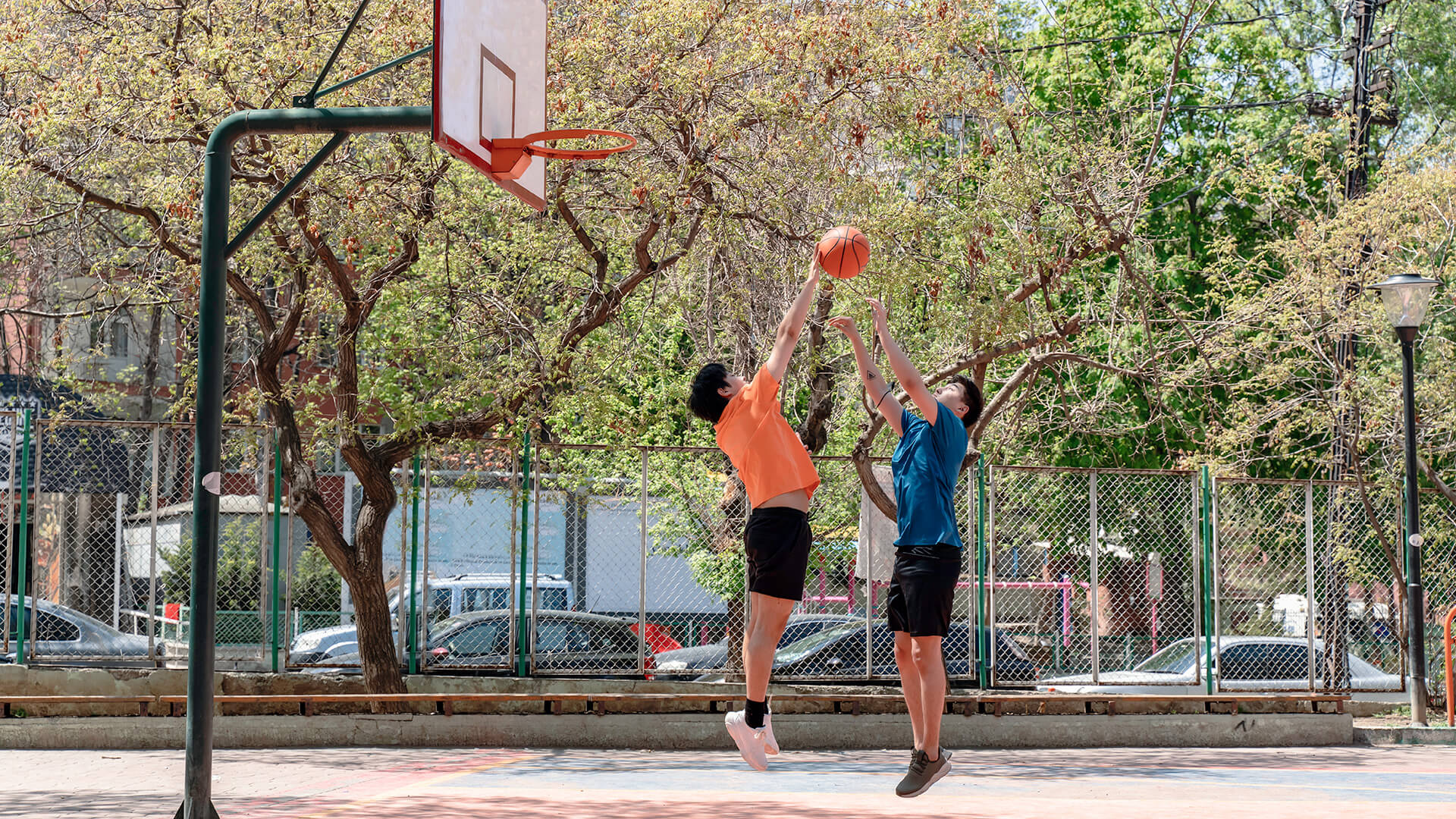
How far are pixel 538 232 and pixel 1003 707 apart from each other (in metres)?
6.53

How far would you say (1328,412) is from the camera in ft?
57.1

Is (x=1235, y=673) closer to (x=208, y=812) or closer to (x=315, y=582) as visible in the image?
(x=208, y=812)

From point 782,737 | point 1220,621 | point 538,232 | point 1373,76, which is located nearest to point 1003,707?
point 782,737

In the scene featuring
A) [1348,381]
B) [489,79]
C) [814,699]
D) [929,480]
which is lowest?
[814,699]

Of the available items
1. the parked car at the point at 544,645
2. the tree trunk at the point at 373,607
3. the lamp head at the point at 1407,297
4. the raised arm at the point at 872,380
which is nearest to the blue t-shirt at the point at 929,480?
the raised arm at the point at 872,380

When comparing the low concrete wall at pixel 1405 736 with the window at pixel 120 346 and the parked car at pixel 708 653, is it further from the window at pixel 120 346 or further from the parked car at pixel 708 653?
the window at pixel 120 346

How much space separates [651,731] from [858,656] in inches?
104

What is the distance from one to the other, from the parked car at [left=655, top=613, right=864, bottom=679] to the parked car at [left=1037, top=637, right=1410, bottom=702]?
7.85 feet

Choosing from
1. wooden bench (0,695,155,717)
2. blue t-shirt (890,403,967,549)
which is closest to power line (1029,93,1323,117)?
blue t-shirt (890,403,967,549)

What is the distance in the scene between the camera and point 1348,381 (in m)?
17.2

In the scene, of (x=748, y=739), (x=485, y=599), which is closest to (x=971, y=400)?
(x=748, y=739)

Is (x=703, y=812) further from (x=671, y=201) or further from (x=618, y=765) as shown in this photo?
(x=671, y=201)

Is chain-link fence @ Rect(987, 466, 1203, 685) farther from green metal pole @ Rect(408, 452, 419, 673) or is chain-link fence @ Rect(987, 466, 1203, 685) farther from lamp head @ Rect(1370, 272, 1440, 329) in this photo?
green metal pole @ Rect(408, 452, 419, 673)

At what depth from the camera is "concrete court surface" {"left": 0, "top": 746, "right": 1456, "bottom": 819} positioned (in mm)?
8516
